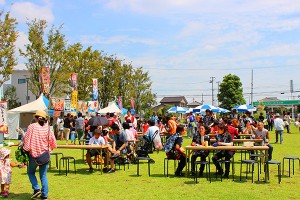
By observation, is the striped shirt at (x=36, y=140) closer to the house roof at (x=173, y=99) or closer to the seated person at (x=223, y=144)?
the seated person at (x=223, y=144)

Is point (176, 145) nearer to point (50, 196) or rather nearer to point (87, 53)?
point (50, 196)

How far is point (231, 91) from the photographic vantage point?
48844 mm

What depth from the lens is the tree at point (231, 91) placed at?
49.0 m

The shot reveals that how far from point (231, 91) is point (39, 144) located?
4454 centimetres

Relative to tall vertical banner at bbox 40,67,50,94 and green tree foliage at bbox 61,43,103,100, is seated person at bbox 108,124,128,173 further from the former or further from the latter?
green tree foliage at bbox 61,43,103,100

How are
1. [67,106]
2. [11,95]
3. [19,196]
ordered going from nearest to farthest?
[19,196] < [67,106] < [11,95]

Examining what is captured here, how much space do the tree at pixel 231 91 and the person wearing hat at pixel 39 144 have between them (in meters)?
44.3

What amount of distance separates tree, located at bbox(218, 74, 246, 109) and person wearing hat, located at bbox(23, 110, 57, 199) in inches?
1744

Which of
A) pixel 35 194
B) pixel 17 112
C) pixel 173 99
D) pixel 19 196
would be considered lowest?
pixel 19 196

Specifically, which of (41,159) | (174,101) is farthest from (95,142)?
(174,101)

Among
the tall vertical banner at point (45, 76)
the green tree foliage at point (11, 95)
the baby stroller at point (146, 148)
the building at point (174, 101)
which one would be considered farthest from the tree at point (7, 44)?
the building at point (174, 101)

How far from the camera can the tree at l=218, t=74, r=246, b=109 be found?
48969mm

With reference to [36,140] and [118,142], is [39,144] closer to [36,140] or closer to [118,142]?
[36,140]

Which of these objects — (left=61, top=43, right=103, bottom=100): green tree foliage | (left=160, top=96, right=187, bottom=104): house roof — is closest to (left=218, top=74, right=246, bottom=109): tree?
(left=61, top=43, right=103, bottom=100): green tree foliage
